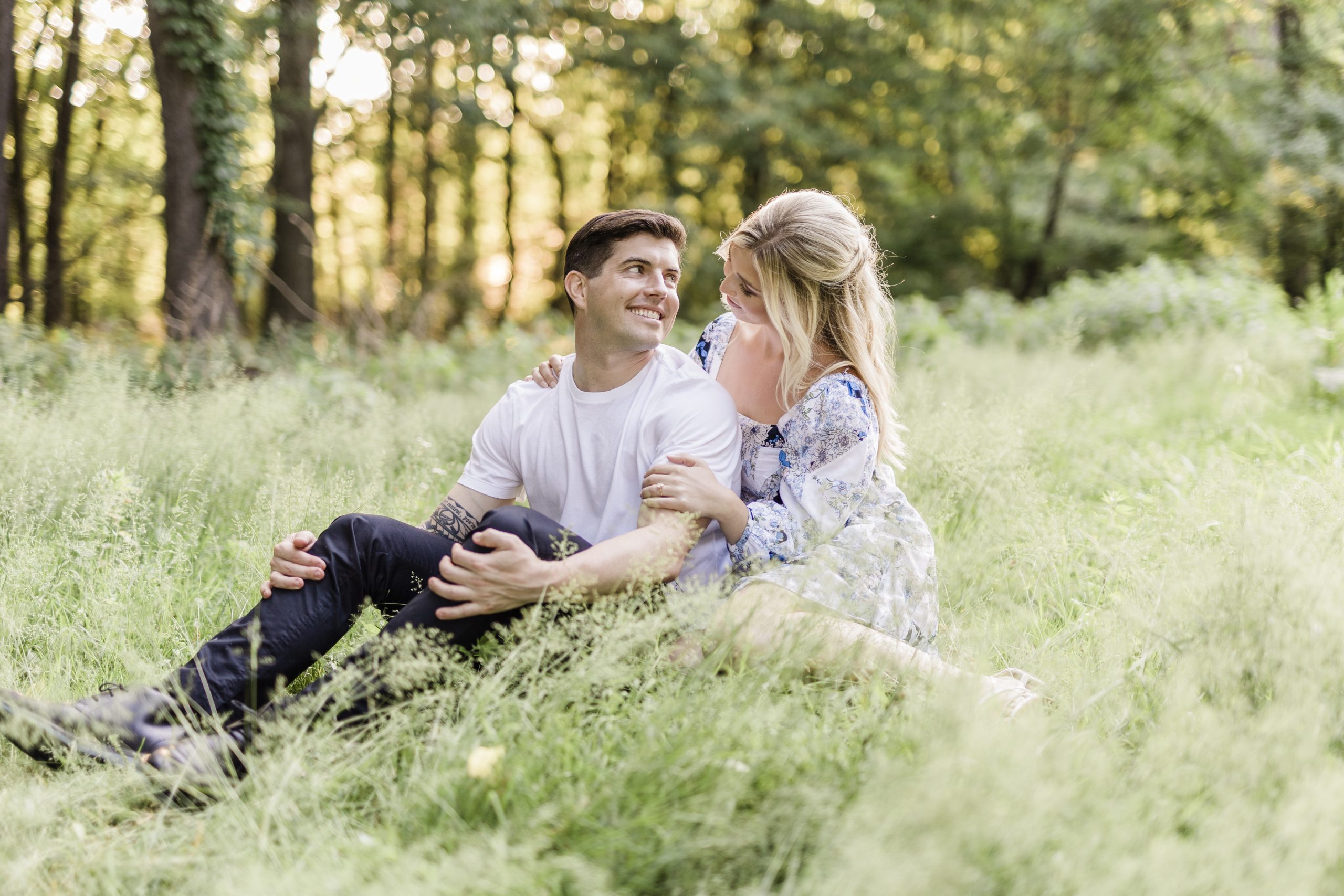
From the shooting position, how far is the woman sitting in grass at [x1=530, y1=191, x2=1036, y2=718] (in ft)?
8.14

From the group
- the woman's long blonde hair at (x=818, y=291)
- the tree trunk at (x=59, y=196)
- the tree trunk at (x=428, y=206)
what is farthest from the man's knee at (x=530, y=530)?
the tree trunk at (x=428, y=206)

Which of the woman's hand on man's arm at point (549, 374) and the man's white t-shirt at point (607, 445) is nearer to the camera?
the man's white t-shirt at point (607, 445)

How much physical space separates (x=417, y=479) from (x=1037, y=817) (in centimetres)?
318

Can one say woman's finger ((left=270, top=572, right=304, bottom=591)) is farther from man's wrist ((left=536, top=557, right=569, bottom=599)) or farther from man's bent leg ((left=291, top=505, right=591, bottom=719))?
man's wrist ((left=536, top=557, right=569, bottom=599))

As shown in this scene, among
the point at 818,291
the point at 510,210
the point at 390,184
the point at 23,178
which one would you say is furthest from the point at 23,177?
the point at 818,291

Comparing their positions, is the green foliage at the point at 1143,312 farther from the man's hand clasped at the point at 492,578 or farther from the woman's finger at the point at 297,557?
the woman's finger at the point at 297,557

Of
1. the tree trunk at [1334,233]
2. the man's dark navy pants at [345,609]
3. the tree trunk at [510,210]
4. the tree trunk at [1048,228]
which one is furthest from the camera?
the tree trunk at [510,210]

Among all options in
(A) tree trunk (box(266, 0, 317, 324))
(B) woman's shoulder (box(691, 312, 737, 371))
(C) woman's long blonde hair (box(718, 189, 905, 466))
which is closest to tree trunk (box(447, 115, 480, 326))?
(A) tree trunk (box(266, 0, 317, 324))

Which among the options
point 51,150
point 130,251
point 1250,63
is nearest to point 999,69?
point 1250,63

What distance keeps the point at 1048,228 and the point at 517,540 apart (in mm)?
16775

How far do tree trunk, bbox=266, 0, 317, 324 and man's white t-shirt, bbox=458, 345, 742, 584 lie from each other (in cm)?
775

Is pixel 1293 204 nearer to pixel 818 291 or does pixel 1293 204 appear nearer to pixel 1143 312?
pixel 1143 312

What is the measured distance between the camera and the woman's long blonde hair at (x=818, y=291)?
285 cm

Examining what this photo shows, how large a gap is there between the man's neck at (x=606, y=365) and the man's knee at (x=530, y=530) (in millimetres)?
617
